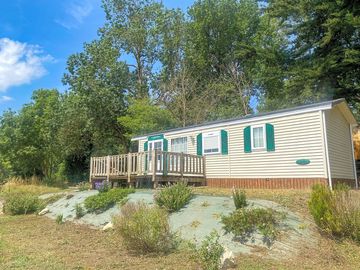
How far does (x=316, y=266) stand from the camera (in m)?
5.54

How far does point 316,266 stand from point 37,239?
252 inches

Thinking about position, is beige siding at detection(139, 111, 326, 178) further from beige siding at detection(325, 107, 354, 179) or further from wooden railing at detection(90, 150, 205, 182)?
wooden railing at detection(90, 150, 205, 182)

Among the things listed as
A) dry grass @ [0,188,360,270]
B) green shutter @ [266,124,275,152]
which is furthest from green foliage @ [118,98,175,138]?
dry grass @ [0,188,360,270]

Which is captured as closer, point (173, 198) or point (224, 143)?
point (173, 198)

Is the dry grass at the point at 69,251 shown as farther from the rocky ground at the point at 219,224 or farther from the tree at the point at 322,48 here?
the tree at the point at 322,48

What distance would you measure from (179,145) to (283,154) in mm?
5408

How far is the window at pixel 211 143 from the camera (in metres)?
14.5

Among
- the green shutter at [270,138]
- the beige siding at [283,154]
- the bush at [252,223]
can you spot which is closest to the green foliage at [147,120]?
the beige siding at [283,154]

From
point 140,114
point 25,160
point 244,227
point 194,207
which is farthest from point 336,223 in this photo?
point 25,160

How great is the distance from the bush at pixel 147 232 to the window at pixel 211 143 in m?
8.00

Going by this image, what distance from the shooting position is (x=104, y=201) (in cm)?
1106

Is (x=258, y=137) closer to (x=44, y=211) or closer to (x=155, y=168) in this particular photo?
(x=155, y=168)

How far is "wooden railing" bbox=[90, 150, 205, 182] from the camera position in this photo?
13508 millimetres

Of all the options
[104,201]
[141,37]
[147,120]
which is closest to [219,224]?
[104,201]
